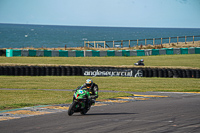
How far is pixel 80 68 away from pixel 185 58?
55.6 ft

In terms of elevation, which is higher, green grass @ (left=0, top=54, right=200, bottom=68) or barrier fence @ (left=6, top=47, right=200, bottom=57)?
barrier fence @ (left=6, top=47, right=200, bottom=57)

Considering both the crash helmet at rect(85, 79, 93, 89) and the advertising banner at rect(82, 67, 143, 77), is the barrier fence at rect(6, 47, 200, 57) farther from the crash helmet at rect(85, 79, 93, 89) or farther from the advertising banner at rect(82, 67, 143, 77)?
the crash helmet at rect(85, 79, 93, 89)

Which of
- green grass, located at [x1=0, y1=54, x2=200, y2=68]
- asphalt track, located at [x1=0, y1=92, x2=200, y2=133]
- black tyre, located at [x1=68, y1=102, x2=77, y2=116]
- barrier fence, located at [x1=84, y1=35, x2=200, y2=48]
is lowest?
asphalt track, located at [x1=0, y1=92, x2=200, y2=133]

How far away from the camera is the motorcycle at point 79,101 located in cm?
1120

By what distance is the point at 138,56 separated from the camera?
1747 inches

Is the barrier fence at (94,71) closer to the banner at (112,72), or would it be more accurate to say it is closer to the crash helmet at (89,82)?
the banner at (112,72)

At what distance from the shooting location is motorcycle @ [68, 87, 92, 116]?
441 inches

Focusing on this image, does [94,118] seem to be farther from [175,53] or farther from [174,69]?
[175,53]

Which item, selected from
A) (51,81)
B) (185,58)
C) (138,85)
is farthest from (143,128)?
(185,58)

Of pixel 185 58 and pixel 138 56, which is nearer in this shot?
pixel 185 58

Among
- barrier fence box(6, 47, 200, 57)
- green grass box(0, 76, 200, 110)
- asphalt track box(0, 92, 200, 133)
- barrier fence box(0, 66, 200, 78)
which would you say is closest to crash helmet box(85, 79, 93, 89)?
asphalt track box(0, 92, 200, 133)

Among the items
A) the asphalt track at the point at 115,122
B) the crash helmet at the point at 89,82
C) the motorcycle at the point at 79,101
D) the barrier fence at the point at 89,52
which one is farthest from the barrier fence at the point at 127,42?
the motorcycle at the point at 79,101

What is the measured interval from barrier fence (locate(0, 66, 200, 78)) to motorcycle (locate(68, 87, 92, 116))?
692 inches

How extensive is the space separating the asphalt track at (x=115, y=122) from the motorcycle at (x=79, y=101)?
24 cm
